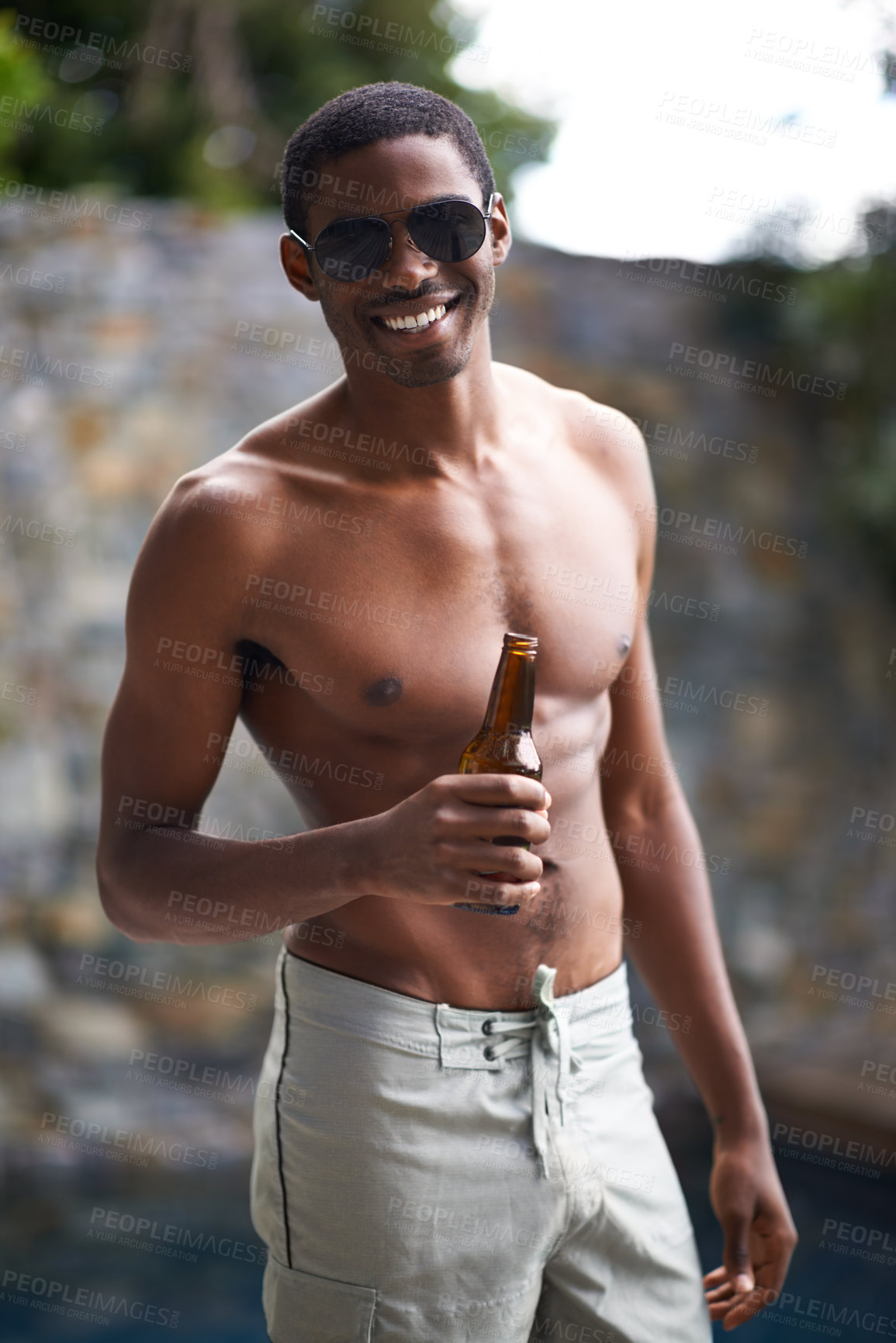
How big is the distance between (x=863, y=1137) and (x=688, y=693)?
1.64 metres

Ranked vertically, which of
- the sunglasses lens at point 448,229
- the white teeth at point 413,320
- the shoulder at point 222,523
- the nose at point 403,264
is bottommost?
the shoulder at point 222,523

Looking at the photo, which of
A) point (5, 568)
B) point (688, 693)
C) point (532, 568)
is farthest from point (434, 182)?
point (688, 693)

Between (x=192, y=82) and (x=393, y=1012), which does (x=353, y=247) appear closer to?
(x=393, y=1012)

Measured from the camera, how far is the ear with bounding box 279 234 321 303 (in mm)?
1441

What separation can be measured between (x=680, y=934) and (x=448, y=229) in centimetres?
103

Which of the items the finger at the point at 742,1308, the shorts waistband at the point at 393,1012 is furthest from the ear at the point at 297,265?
the finger at the point at 742,1308

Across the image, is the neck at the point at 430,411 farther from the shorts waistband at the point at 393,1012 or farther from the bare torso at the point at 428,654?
the shorts waistband at the point at 393,1012

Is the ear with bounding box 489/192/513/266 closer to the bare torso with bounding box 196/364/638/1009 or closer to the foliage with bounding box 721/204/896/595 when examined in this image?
the bare torso with bounding box 196/364/638/1009

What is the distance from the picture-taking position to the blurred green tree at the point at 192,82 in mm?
5336

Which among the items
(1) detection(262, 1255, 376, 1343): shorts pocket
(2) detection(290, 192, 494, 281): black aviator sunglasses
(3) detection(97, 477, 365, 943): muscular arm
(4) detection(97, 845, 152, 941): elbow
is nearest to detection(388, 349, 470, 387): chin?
(2) detection(290, 192, 494, 281): black aviator sunglasses

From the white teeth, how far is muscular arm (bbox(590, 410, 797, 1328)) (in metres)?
0.42

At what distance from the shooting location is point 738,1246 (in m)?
1.62

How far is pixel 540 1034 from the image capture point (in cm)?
144

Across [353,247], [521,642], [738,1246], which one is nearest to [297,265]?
[353,247]
